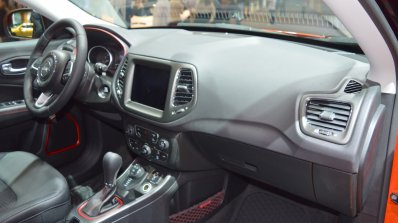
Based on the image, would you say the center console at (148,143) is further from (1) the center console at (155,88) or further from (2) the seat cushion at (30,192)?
(2) the seat cushion at (30,192)

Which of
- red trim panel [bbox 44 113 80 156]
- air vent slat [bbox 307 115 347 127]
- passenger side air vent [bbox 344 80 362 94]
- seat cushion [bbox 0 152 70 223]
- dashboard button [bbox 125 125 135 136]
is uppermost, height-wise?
passenger side air vent [bbox 344 80 362 94]

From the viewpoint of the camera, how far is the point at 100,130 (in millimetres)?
2334

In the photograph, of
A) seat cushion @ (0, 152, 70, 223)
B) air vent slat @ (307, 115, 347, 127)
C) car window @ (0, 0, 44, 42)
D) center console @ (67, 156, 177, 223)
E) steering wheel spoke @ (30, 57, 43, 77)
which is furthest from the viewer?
car window @ (0, 0, 44, 42)

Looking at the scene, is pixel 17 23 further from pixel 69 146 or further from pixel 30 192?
pixel 30 192

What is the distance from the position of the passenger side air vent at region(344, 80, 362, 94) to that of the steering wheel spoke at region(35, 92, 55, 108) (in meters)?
1.15

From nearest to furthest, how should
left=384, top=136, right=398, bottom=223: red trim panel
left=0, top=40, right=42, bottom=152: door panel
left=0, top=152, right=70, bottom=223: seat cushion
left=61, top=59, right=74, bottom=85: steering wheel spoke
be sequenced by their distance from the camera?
left=384, top=136, right=398, bottom=223: red trim panel → left=0, top=152, right=70, bottom=223: seat cushion → left=61, top=59, right=74, bottom=85: steering wheel spoke → left=0, top=40, right=42, bottom=152: door panel

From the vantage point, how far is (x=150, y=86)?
5.47 ft

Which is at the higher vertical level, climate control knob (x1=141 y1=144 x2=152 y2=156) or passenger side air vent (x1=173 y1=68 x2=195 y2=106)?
passenger side air vent (x1=173 y1=68 x2=195 y2=106)

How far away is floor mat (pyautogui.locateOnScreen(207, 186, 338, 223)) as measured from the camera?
74.8 inches

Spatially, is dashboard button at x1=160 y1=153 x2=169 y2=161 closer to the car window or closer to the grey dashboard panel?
the grey dashboard panel

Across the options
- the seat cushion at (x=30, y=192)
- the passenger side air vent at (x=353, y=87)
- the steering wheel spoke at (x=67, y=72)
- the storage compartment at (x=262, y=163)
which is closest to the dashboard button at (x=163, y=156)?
the storage compartment at (x=262, y=163)

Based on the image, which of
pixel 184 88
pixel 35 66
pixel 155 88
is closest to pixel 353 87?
pixel 184 88

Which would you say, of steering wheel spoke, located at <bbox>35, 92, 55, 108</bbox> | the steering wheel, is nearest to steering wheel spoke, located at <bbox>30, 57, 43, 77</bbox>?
the steering wheel

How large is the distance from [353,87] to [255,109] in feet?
1.01
